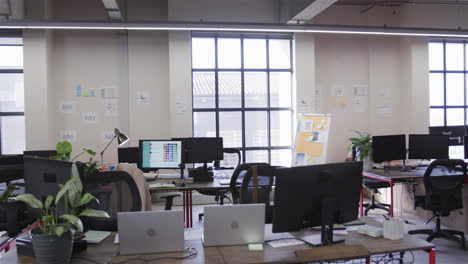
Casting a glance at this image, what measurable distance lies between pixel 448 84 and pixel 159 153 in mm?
6088

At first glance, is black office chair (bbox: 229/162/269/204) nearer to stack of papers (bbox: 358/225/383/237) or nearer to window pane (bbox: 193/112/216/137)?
stack of papers (bbox: 358/225/383/237)

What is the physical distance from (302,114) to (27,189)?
484 cm

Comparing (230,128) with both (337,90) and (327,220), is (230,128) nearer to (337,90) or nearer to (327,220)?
(337,90)

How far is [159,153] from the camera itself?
491 centimetres

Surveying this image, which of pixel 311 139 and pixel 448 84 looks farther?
pixel 448 84

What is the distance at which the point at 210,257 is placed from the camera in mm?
2139

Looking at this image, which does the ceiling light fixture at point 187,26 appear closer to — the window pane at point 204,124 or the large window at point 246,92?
the large window at point 246,92

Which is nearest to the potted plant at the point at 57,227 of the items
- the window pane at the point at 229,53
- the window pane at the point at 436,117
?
the window pane at the point at 229,53

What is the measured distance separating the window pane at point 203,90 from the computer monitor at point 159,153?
2036 millimetres

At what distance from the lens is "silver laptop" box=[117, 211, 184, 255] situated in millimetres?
2115

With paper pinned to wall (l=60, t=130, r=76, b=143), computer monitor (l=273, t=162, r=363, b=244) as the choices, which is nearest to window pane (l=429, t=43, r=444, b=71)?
computer monitor (l=273, t=162, r=363, b=244)

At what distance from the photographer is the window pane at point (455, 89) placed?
773cm

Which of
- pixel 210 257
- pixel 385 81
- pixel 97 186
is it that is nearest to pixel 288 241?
pixel 210 257

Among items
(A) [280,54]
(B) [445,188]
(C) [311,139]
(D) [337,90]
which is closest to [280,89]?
(A) [280,54]
